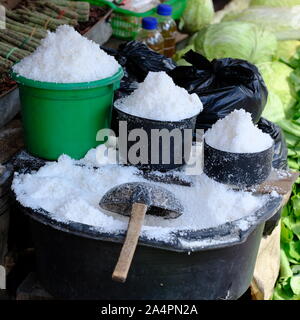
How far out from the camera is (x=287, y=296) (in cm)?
319

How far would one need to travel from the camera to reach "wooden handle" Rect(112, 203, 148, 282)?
167 centimetres

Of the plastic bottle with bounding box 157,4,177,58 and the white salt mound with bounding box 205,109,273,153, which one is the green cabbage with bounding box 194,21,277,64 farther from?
the white salt mound with bounding box 205,109,273,153

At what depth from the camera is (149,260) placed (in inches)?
75.9

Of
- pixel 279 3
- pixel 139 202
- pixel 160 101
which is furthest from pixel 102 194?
pixel 279 3

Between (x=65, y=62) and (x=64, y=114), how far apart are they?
231 millimetres

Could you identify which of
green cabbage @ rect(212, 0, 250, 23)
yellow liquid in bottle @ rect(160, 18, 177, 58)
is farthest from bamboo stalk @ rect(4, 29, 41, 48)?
green cabbage @ rect(212, 0, 250, 23)

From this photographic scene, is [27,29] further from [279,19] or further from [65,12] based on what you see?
[279,19]

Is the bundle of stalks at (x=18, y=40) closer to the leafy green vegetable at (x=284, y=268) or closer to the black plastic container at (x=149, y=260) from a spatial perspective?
the black plastic container at (x=149, y=260)

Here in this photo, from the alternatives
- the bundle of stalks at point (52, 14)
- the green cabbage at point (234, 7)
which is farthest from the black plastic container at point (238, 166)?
the green cabbage at point (234, 7)

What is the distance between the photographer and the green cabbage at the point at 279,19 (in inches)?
Result: 178

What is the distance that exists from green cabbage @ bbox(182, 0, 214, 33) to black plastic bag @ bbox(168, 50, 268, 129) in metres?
2.22

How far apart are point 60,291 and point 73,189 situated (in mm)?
435

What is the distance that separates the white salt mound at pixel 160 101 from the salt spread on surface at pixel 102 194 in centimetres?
28

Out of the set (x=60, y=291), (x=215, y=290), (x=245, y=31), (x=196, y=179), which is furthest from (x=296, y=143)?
(x=60, y=291)
